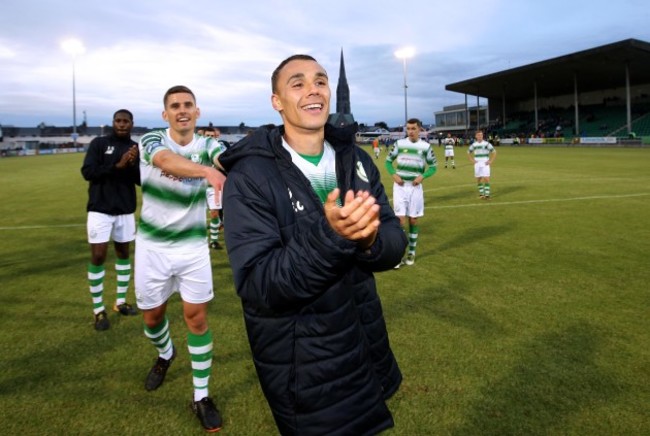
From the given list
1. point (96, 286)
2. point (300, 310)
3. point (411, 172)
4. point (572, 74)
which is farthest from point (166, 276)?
point (572, 74)

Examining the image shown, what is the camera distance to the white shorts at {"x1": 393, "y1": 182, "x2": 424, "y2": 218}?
25.9 ft

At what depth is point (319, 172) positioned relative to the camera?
1959 mm

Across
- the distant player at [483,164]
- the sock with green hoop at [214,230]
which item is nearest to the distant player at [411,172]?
the sock with green hoop at [214,230]

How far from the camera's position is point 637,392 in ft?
11.6

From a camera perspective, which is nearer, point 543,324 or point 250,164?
point 250,164

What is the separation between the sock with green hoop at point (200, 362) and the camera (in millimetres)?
3375

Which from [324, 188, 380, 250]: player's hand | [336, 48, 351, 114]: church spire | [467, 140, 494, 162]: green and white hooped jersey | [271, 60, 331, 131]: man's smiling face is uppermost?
[336, 48, 351, 114]: church spire

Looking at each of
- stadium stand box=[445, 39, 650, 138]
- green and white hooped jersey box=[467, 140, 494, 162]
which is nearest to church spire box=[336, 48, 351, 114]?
stadium stand box=[445, 39, 650, 138]

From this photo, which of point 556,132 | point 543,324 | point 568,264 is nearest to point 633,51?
point 556,132

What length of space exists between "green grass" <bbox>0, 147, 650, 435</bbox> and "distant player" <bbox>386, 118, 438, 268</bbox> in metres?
0.90

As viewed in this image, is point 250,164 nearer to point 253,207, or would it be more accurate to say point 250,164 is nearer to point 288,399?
point 253,207

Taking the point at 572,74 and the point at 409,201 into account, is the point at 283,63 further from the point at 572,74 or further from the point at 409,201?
the point at 572,74

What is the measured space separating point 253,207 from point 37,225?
11833 mm

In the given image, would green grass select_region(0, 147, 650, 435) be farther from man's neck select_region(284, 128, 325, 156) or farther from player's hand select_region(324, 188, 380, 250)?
player's hand select_region(324, 188, 380, 250)
